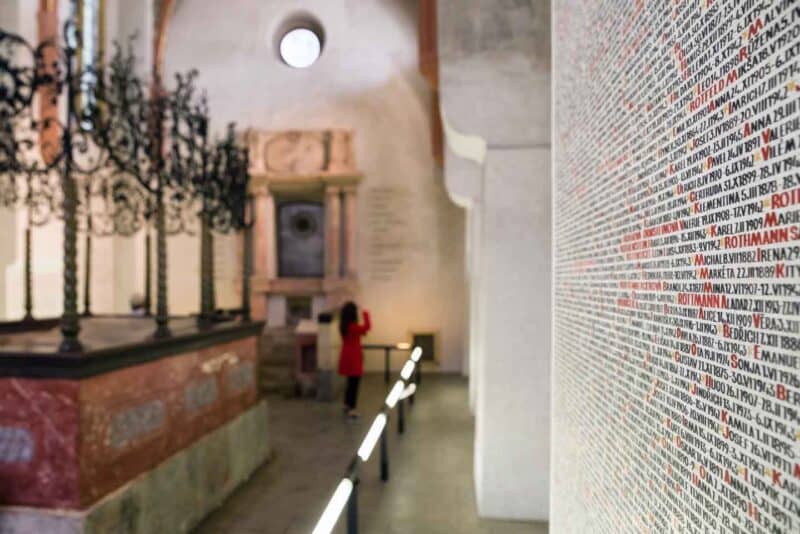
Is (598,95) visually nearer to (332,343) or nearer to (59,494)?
(59,494)

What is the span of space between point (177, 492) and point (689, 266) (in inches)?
155

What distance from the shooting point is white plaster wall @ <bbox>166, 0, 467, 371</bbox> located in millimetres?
11258

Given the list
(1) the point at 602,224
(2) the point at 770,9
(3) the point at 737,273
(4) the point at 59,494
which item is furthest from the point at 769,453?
(4) the point at 59,494

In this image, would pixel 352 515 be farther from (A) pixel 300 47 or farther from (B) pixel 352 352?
(A) pixel 300 47

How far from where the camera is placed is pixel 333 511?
6.59 feet

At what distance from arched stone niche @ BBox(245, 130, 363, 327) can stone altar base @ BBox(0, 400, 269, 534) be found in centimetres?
592

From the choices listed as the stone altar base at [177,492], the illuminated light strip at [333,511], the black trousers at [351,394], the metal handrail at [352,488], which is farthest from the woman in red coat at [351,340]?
the illuminated light strip at [333,511]

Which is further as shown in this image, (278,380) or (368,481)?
(278,380)

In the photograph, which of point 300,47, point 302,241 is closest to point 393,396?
point 302,241

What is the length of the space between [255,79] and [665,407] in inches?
484

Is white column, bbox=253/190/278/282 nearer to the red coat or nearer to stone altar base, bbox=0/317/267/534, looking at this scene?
the red coat

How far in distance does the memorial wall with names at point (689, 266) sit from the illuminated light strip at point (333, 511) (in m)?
0.83

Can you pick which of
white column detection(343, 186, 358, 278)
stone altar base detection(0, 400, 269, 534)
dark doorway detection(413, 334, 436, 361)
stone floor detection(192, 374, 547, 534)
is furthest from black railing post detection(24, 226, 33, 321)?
dark doorway detection(413, 334, 436, 361)

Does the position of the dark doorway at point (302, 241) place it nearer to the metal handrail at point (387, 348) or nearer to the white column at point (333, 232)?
the white column at point (333, 232)
